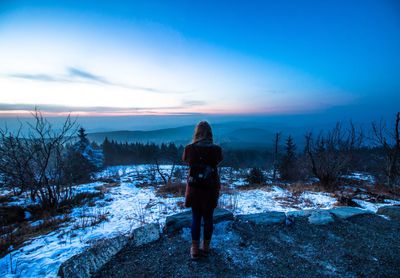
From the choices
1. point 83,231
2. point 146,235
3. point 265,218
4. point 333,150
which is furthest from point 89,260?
point 333,150

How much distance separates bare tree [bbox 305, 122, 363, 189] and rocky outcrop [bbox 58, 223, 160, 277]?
30.4 ft

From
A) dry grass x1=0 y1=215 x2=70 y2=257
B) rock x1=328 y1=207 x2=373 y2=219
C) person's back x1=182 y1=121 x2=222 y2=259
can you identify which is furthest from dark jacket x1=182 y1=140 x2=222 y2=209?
rock x1=328 y1=207 x2=373 y2=219

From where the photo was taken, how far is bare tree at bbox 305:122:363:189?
9477 millimetres

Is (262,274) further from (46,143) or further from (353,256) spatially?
(46,143)

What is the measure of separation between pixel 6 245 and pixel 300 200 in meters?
8.43

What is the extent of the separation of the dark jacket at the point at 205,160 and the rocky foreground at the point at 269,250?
0.99 metres

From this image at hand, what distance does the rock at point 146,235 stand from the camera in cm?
347

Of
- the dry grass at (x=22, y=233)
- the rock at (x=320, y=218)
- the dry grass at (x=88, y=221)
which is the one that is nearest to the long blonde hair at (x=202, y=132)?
the rock at (x=320, y=218)

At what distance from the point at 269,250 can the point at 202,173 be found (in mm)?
2009

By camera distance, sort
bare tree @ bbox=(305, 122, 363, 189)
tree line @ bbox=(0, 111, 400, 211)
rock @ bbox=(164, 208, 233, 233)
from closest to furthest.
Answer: rock @ bbox=(164, 208, 233, 233) → tree line @ bbox=(0, 111, 400, 211) → bare tree @ bbox=(305, 122, 363, 189)

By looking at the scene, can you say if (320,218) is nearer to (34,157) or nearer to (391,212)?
(391,212)

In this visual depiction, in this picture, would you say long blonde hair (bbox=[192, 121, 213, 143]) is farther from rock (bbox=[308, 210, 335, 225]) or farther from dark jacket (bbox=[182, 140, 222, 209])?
rock (bbox=[308, 210, 335, 225])

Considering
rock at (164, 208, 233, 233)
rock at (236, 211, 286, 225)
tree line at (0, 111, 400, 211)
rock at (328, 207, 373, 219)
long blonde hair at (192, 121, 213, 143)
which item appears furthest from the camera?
tree line at (0, 111, 400, 211)

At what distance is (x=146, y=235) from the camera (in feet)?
11.8
